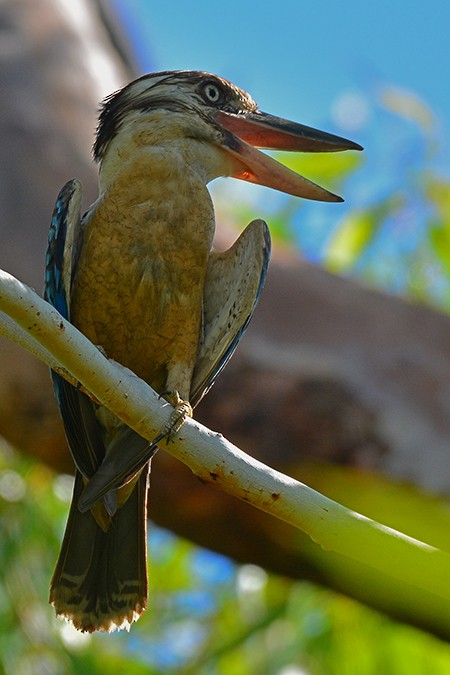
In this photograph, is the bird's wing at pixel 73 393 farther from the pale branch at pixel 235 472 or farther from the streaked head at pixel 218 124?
the pale branch at pixel 235 472

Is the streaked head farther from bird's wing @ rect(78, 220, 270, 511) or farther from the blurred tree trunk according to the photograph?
the blurred tree trunk

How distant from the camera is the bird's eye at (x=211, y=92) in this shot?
4.16 metres

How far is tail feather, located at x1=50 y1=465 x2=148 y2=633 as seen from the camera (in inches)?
147

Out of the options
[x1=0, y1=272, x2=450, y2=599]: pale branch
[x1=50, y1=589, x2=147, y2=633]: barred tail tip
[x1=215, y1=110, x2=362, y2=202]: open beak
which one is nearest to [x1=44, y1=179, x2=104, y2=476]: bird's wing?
[x1=50, y1=589, x2=147, y2=633]: barred tail tip

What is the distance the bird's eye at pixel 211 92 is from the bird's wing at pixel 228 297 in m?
0.55

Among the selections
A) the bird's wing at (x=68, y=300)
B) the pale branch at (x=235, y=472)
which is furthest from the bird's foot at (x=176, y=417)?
the bird's wing at (x=68, y=300)

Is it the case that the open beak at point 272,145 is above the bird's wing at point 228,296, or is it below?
above

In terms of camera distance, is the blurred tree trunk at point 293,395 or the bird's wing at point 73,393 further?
the blurred tree trunk at point 293,395

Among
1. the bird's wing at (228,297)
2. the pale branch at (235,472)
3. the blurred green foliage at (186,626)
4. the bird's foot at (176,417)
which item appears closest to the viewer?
the pale branch at (235,472)

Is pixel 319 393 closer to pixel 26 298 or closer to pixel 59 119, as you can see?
pixel 59 119

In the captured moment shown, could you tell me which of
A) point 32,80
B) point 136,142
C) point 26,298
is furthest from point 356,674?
point 32,80

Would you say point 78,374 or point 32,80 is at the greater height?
point 32,80

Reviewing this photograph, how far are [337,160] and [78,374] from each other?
3.96 meters

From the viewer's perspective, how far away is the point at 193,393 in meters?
3.91
